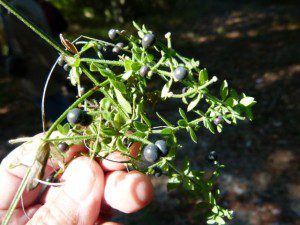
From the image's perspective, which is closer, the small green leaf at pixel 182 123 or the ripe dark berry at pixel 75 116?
the ripe dark berry at pixel 75 116

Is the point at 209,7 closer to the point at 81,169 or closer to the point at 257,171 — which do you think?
the point at 257,171

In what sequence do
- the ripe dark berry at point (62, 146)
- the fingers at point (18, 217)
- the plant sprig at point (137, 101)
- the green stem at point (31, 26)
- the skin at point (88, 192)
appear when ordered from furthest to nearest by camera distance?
the fingers at point (18, 217) → the skin at point (88, 192) → the ripe dark berry at point (62, 146) → the plant sprig at point (137, 101) → the green stem at point (31, 26)

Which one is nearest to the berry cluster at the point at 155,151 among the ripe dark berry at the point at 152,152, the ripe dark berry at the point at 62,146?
the ripe dark berry at the point at 152,152

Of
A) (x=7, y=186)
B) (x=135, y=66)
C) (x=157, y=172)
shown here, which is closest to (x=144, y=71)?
(x=135, y=66)

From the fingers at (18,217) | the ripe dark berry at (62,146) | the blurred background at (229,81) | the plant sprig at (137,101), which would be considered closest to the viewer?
the plant sprig at (137,101)

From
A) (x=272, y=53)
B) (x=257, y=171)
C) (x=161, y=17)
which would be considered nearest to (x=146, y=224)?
(x=257, y=171)

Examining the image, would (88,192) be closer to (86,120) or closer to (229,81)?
(86,120)

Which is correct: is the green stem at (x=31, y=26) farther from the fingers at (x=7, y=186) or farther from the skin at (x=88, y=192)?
the fingers at (x=7, y=186)
